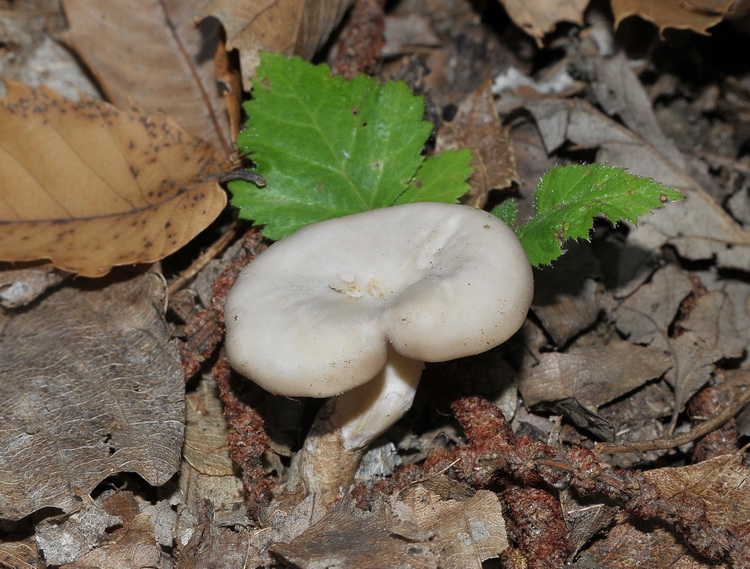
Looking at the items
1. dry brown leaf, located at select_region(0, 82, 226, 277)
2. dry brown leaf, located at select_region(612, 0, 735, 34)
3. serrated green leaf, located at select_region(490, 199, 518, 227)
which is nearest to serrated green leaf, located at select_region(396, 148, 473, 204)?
serrated green leaf, located at select_region(490, 199, 518, 227)

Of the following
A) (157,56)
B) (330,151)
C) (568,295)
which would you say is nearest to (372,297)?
(330,151)

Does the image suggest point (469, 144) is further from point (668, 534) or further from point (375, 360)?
point (668, 534)

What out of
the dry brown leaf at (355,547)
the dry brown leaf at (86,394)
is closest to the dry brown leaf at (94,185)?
the dry brown leaf at (86,394)

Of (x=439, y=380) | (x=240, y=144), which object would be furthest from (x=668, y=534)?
(x=240, y=144)

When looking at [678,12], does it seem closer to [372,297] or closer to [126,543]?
[372,297]

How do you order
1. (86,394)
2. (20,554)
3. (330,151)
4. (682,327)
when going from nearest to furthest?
(20,554) < (86,394) < (330,151) < (682,327)

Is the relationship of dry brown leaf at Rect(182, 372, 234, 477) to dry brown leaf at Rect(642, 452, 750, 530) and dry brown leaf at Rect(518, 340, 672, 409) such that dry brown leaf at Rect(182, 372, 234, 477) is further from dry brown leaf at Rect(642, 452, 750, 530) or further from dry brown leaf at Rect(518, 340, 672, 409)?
dry brown leaf at Rect(642, 452, 750, 530)

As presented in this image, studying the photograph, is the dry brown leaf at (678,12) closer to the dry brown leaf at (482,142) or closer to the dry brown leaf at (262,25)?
the dry brown leaf at (482,142)

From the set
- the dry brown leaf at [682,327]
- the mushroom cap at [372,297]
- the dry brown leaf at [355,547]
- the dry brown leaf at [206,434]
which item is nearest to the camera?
the mushroom cap at [372,297]
